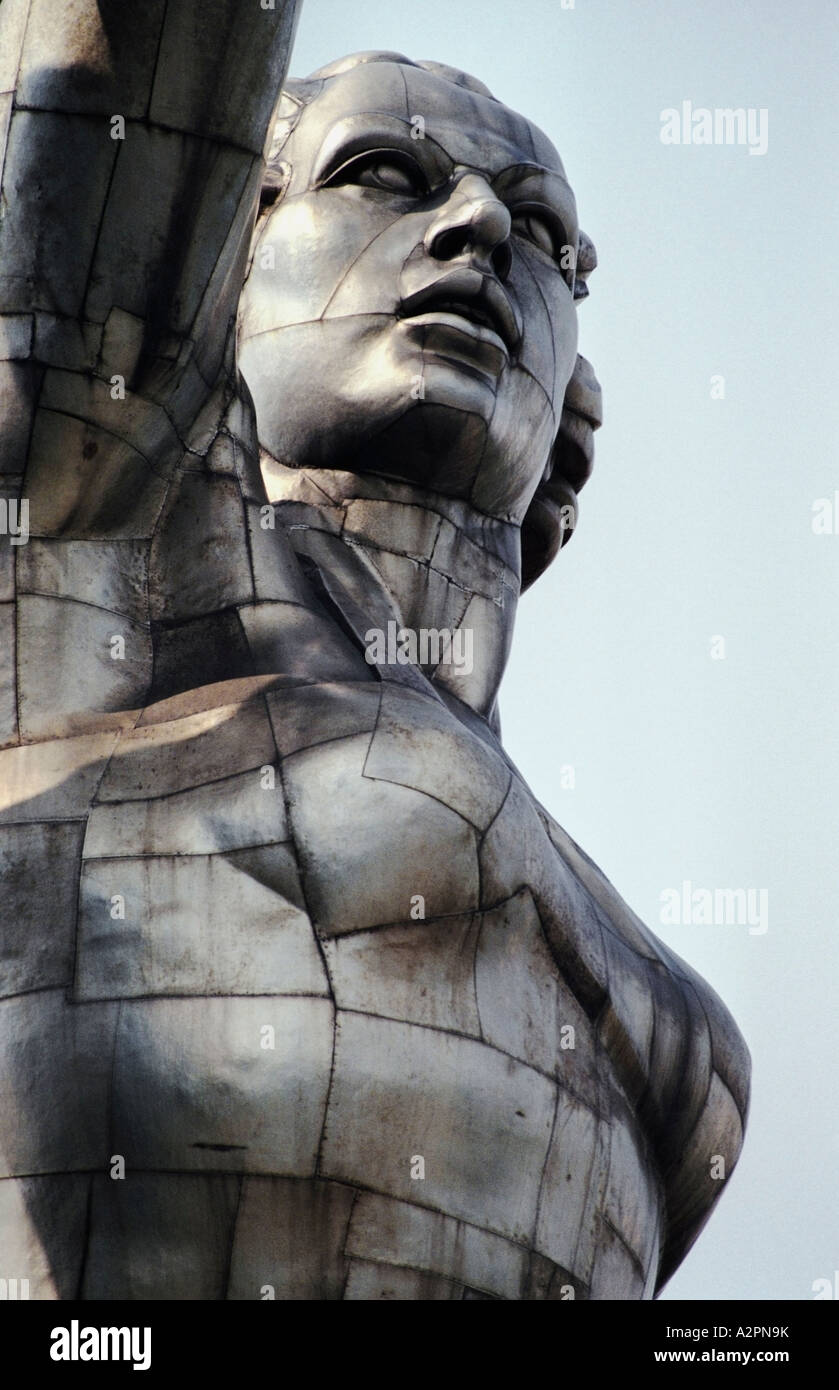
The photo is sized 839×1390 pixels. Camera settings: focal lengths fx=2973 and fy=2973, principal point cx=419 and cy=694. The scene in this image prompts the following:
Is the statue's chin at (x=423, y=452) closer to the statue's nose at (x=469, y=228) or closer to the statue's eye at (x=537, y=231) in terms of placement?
the statue's nose at (x=469, y=228)

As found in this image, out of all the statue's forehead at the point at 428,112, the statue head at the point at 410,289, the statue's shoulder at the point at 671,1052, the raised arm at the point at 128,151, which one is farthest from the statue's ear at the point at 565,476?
the raised arm at the point at 128,151

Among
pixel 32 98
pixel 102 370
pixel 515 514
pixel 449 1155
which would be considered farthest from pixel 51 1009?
pixel 515 514

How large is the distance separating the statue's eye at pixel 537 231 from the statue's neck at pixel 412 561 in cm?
138

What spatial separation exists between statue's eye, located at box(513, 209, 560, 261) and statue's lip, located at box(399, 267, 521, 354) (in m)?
0.79

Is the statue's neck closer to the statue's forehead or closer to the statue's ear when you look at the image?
the statue's ear

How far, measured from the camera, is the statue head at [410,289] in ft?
44.3

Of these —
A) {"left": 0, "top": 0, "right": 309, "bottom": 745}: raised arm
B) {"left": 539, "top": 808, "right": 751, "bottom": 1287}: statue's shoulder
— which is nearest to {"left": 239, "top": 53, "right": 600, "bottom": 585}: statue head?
{"left": 0, "top": 0, "right": 309, "bottom": 745}: raised arm

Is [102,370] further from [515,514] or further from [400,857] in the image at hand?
[515,514]

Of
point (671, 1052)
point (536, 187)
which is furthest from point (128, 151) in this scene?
point (671, 1052)

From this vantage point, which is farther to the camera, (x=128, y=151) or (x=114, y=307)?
(x=114, y=307)

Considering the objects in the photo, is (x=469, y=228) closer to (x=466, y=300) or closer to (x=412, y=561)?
(x=466, y=300)

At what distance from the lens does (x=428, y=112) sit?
1405 cm

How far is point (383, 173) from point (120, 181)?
116 inches

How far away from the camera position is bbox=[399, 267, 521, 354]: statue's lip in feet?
44.1
